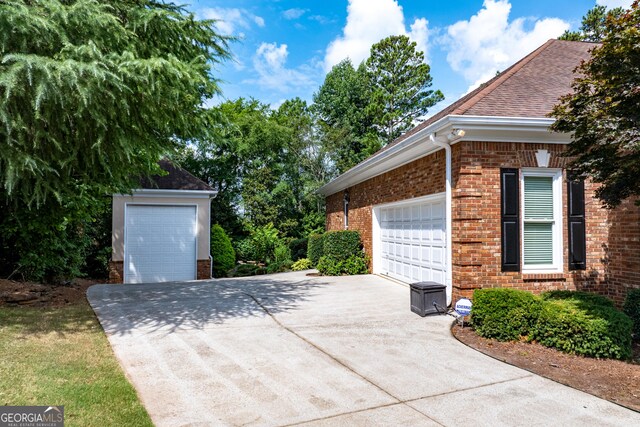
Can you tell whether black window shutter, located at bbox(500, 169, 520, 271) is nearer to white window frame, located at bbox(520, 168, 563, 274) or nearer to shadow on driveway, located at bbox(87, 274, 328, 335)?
white window frame, located at bbox(520, 168, 563, 274)

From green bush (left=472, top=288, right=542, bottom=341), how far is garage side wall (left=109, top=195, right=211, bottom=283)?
412 inches

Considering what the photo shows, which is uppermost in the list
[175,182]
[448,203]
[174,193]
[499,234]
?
[175,182]

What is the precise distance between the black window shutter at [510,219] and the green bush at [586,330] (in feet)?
5.20

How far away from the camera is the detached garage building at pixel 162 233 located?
13.3 metres

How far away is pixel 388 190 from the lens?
422 inches

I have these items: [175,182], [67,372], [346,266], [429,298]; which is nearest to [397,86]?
[175,182]

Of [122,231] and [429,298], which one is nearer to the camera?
[429,298]

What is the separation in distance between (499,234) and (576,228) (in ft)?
4.99

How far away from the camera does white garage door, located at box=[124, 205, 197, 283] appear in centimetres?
1345

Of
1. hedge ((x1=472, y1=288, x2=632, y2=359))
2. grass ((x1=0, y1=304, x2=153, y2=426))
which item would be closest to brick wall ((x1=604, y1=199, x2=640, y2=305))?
hedge ((x1=472, y1=288, x2=632, y2=359))

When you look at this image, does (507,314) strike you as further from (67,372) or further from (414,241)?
(67,372)

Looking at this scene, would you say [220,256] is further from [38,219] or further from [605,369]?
[605,369]

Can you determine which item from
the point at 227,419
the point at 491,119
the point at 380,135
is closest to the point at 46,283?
the point at 227,419

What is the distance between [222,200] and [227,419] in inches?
730
